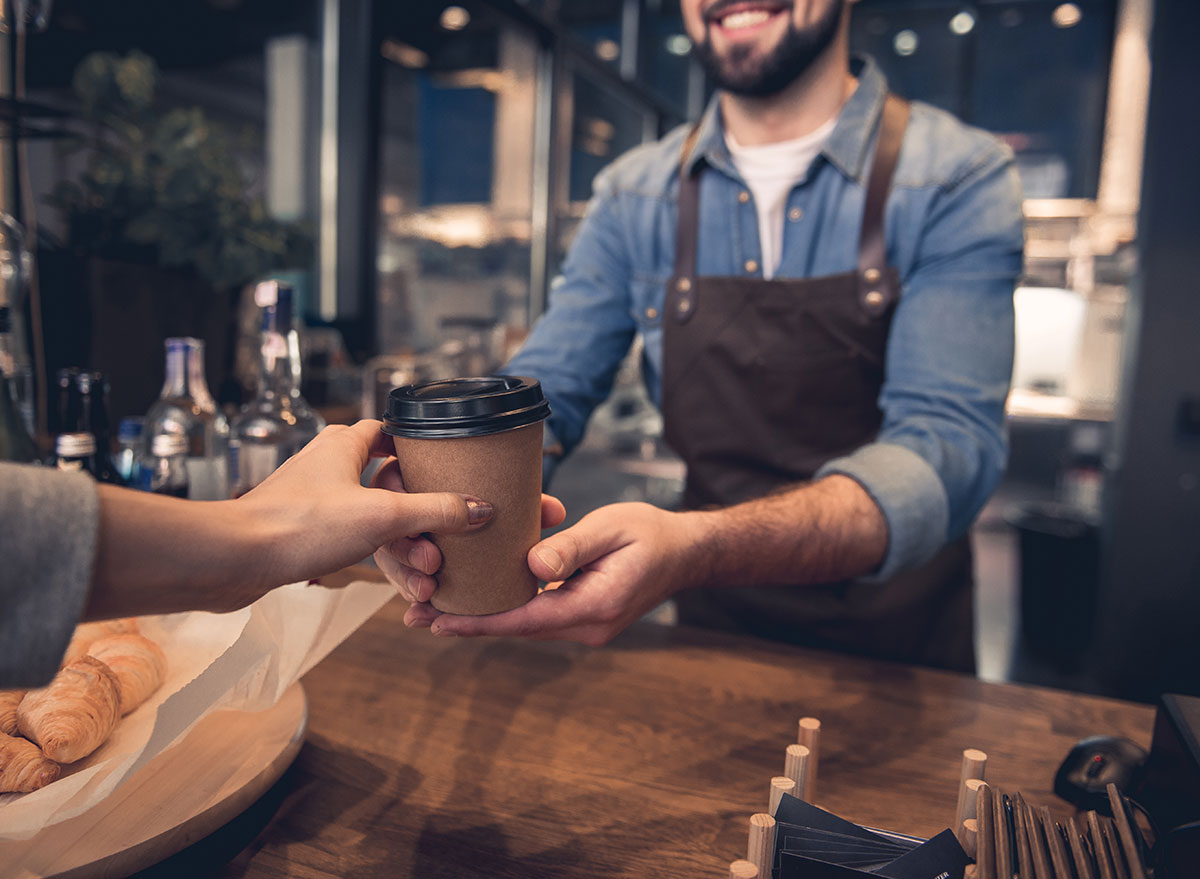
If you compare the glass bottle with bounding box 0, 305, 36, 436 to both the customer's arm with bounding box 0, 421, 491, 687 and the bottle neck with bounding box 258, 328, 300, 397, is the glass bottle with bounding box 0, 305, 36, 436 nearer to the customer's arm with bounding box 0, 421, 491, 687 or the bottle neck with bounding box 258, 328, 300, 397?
the bottle neck with bounding box 258, 328, 300, 397

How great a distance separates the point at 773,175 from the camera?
1429 mm

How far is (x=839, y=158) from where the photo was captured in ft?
4.40

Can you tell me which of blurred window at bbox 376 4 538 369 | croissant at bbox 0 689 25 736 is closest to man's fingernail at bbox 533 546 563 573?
croissant at bbox 0 689 25 736

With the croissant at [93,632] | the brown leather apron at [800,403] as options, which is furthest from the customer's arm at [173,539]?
the brown leather apron at [800,403]

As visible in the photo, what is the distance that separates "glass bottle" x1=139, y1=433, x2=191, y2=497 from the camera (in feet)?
3.33

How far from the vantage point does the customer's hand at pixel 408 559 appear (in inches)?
24.0

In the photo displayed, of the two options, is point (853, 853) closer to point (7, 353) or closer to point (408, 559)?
point (408, 559)

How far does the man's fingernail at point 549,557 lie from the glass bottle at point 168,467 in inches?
24.7

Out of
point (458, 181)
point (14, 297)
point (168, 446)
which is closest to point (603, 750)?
point (168, 446)

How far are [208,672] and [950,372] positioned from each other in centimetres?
103

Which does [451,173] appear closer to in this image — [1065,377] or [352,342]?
[352,342]

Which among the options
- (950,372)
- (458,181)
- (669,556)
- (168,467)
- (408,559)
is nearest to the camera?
(408,559)

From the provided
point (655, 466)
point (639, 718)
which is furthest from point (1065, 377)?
point (639, 718)

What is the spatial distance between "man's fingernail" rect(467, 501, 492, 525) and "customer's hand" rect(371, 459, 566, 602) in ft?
0.11
